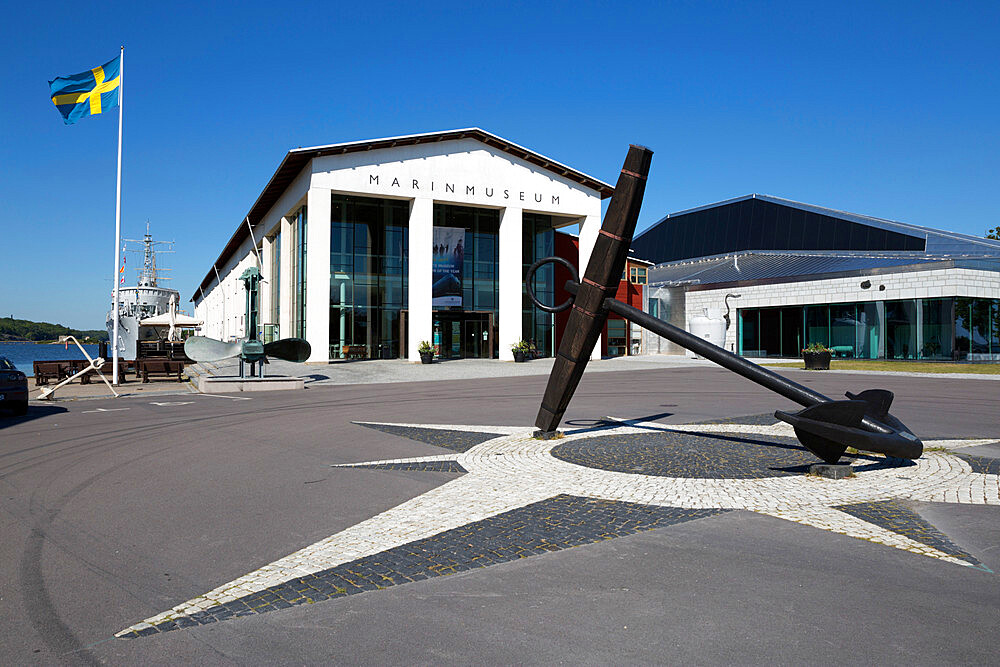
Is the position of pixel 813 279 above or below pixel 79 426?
above

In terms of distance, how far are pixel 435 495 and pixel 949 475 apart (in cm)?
569

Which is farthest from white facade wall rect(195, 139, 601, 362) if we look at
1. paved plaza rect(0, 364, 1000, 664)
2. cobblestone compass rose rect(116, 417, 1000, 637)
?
cobblestone compass rose rect(116, 417, 1000, 637)

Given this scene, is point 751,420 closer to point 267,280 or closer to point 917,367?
point 917,367

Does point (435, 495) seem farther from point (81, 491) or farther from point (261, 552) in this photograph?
point (81, 491)

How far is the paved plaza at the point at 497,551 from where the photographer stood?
362 cm

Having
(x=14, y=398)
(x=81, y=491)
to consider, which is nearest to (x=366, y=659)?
(x=81, y=491)

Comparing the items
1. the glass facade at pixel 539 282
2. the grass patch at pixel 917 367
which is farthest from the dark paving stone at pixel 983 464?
the glass facade at pixel 539 282

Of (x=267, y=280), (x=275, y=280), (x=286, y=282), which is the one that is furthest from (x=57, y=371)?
(x=267, y=280)

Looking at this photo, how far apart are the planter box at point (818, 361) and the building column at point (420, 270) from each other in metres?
18.3

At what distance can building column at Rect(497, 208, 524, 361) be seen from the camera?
38.3m

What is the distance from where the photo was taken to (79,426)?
42.3ft

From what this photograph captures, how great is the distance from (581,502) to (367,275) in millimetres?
31121

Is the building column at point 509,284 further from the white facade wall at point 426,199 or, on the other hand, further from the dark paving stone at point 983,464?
the dark paving stone at point 983,464

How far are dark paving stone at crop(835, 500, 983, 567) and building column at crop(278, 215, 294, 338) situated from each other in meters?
35.3
